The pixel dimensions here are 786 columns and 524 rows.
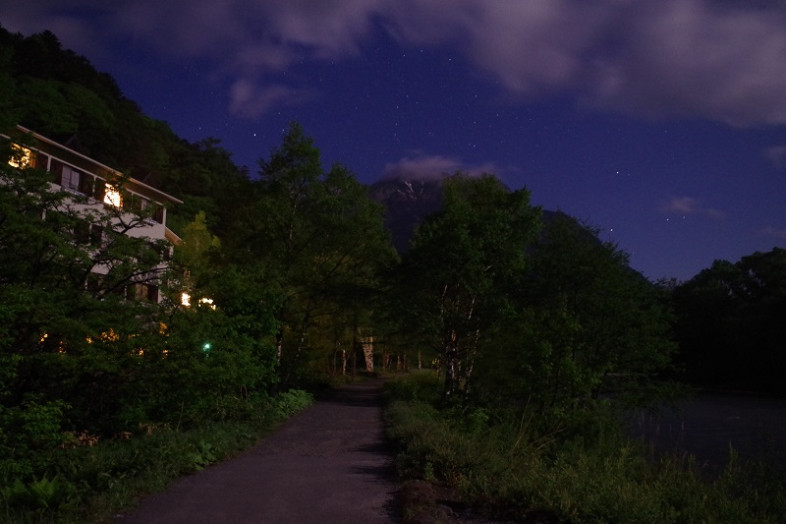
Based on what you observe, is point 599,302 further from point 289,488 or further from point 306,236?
point 289,488

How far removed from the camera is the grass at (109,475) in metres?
7.26

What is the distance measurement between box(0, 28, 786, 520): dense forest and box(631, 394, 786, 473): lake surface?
2.19 metres

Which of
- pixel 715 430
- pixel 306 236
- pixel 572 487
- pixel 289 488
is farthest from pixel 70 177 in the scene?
pixel 715 430

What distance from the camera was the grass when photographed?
7.26 m

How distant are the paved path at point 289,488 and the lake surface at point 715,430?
24.8 ft

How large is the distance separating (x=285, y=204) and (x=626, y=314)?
1655 centimetres

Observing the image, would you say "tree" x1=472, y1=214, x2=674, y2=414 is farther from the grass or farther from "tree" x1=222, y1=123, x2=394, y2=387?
the grass

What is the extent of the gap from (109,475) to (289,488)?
2592 millimetres

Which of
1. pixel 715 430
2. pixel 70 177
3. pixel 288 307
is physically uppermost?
pixel 70 177

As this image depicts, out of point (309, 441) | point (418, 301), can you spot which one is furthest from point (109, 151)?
point (309, 441)

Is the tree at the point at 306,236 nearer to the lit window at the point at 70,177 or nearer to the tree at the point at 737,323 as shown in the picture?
the lit window at the point at 70,177

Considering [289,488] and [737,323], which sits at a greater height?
[737,323]

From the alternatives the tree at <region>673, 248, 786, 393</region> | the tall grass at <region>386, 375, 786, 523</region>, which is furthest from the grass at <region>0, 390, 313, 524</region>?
the tree at <region>673, 248, 786, 393</region>

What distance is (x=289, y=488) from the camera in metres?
9.12
